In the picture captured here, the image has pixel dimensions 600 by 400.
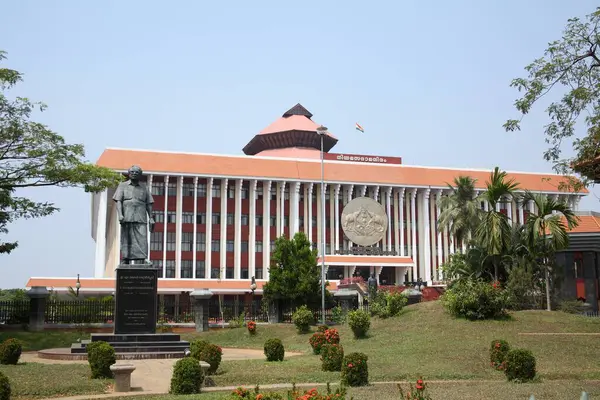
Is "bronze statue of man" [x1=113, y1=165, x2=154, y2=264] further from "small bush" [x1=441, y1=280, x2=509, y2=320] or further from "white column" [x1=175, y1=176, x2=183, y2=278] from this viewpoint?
"white column" [x1=175, y1=176, x2=183, y2=278]

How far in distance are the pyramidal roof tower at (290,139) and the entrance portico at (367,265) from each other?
16.5 metres

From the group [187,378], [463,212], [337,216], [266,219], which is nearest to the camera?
[187,378]

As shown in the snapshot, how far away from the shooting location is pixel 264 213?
7231 cm

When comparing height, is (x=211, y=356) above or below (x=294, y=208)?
below

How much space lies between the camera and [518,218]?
79.6m

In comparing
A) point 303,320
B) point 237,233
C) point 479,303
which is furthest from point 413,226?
point 479,303

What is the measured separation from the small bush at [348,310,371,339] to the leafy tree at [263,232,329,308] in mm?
12417

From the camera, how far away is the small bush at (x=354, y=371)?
51.3 ft

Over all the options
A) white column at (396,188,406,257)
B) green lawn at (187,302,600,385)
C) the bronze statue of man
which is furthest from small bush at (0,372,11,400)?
white column at (396,188,406,257)

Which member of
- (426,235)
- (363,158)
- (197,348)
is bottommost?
(197,348)

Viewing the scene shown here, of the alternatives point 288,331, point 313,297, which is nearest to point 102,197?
point 313,297

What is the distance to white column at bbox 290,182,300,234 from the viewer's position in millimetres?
72331

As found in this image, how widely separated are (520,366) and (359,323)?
1059 cm

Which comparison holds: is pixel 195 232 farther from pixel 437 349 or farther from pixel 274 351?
pixel 437 349
